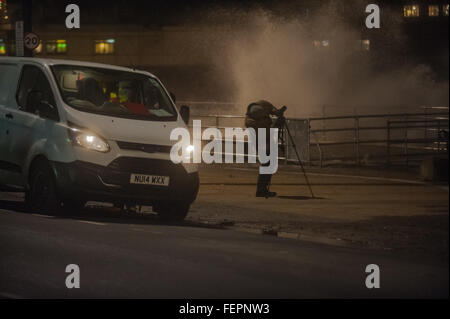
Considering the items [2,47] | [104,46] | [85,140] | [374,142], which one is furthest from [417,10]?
[85,140]

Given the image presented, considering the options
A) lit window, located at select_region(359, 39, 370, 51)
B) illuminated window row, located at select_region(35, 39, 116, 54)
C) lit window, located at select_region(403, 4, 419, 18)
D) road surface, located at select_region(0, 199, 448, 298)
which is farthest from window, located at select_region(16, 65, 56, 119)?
lit window, located at select_region(403, 4, 419, 18)

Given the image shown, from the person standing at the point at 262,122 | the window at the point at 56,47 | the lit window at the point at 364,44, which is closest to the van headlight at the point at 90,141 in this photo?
the person standing at the point at 262,122

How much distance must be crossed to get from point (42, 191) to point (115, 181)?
1114mm

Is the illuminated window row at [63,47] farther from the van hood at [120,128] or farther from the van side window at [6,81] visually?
the van hood at [120,128]

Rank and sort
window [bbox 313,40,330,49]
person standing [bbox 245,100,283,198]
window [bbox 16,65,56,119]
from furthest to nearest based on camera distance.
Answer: window [bbox 313,40,330,49] < person standing [bbox 245,100,283,198] < window [bbox 16,65,56,119]

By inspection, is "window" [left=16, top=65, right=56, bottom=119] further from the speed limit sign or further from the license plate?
the speed limit sign

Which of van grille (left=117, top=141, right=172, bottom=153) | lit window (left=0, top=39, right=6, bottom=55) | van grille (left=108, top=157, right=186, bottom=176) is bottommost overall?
van grille (left=108, top=157, right=186, bottom=176)

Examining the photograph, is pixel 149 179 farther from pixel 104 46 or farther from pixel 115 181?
pixel 104 46

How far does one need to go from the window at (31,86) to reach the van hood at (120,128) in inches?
27.2

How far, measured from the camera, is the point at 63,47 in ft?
236

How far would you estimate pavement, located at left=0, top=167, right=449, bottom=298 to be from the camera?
873 centimetres

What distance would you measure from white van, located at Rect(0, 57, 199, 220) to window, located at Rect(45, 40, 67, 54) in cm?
5741
